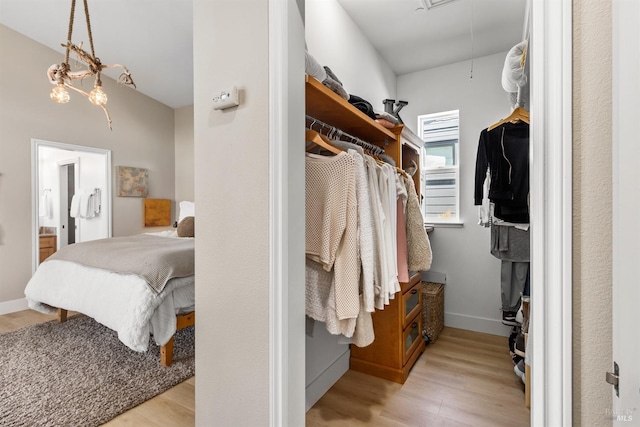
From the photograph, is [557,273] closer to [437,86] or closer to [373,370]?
[373,370]

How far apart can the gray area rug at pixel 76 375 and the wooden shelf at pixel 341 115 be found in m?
2.03

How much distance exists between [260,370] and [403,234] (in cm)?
124

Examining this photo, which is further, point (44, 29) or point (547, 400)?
point (44, 29)

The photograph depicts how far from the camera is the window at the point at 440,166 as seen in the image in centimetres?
321

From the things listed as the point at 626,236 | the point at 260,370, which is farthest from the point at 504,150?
the point at 260,370

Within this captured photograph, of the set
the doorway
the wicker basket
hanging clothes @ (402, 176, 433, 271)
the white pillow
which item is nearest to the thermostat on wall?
hanging clothes @ (402, 176, 433, 271)

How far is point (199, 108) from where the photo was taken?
1.26 meters

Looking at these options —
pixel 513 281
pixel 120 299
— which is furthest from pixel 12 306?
pixel 513 281

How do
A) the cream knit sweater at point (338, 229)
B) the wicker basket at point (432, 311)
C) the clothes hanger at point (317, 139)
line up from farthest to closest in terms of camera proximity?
1. the wicker basket at point (432, 311)
2. the clothes hanger at point (317, 139)
3. the cream knit sweater at point (338, 229)

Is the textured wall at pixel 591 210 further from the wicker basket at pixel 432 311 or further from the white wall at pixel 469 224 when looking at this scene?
the white wall at pixel 469 224

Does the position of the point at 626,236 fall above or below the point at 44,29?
below

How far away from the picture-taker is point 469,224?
3102 mm

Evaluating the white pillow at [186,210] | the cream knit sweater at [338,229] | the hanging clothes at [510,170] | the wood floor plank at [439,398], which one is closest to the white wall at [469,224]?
the wood floor plank at [439,398]

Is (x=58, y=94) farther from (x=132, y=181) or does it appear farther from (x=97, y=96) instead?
(x=132, y=181)
